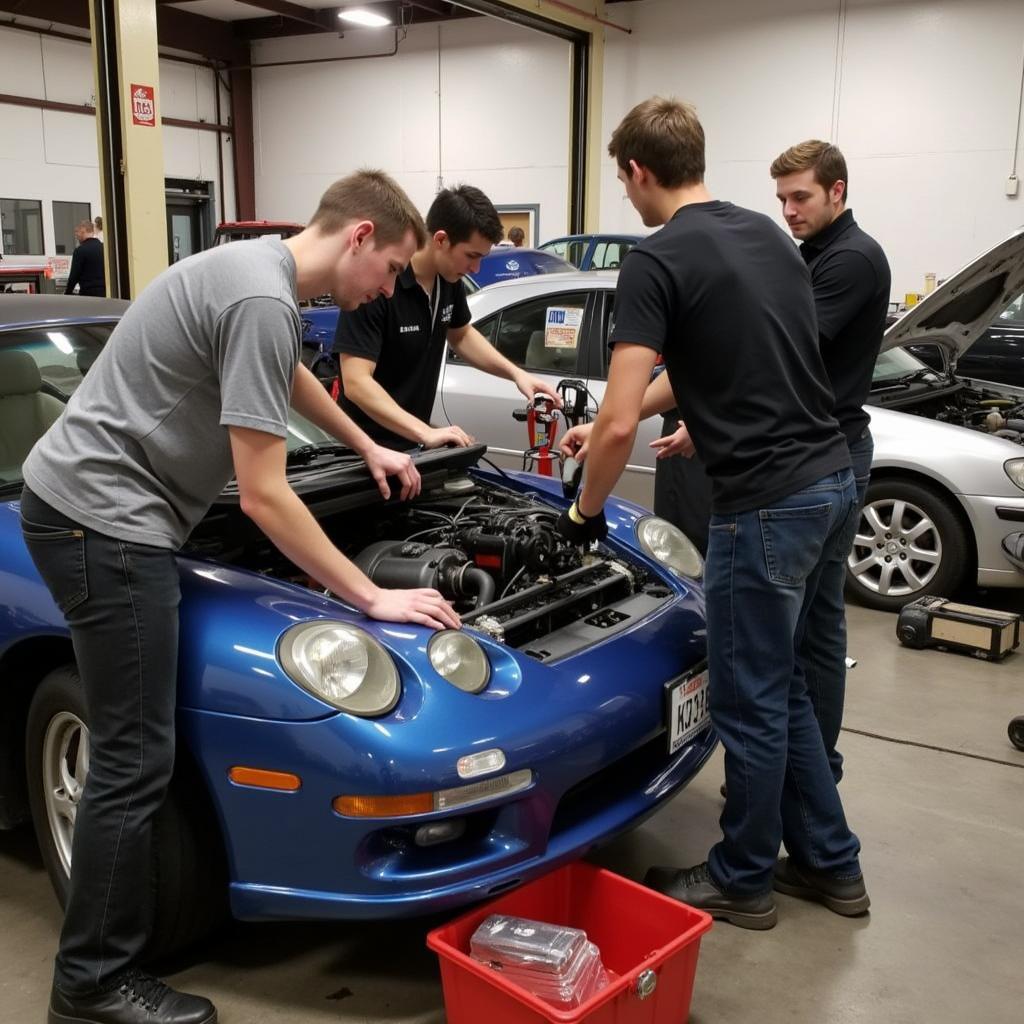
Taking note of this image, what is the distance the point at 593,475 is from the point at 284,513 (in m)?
0.69

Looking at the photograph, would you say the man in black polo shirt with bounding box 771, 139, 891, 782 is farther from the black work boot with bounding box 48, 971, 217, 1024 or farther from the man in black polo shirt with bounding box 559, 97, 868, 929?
the black work boot with bounding box 48, 971, 217, 1024

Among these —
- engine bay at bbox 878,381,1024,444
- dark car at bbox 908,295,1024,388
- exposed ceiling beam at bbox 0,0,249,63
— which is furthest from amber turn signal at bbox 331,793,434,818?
exposed ceiling beam at bbox 0,0,249,63

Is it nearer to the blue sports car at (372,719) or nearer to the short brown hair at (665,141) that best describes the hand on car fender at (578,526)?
the blue sports car at (372,719)

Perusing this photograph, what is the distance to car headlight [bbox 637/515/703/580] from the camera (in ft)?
10.1

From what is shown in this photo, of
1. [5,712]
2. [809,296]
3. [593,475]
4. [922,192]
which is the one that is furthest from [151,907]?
[922,192]

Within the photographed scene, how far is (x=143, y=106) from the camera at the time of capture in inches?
319

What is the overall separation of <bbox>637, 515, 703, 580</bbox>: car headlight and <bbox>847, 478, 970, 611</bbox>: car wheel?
2.10 meters

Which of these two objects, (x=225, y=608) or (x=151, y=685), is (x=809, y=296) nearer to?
(x=225, y=608)

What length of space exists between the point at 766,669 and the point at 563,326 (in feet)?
10.9

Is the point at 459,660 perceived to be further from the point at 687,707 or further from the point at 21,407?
the point at 21,407

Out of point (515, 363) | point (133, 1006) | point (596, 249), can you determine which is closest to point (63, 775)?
point (133, 1006)

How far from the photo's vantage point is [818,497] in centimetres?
237

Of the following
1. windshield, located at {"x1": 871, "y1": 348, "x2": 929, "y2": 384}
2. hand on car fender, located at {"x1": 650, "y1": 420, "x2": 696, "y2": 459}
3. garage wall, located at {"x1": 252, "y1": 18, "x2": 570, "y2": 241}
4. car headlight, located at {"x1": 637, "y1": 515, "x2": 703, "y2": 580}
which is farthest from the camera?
garage wall, located at {"x1": 252, "y1": 18, "x2": 570, "y2": 241}

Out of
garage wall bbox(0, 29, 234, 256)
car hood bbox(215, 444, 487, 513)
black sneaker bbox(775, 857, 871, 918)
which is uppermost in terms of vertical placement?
garage wall bbox(0, 29, 234, 256)
